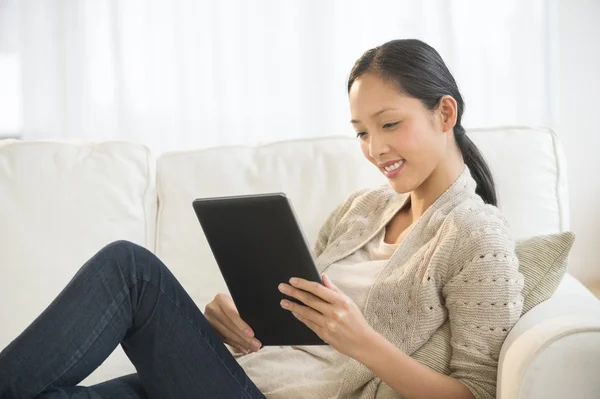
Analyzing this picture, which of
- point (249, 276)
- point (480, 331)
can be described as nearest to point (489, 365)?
point (480, 331)

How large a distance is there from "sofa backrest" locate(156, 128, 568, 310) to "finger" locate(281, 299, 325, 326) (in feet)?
1.87

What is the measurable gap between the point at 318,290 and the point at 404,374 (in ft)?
0.65

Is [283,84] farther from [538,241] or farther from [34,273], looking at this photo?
[538,241]

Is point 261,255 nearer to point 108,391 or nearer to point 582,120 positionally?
point 108,391

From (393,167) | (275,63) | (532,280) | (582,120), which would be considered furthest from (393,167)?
(582,120)

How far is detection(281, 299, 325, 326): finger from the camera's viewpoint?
1306 mm

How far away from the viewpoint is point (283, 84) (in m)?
3.04

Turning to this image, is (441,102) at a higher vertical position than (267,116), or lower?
higher

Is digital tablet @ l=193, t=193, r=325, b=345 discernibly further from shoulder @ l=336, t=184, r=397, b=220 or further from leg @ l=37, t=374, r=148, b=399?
shoulder @ l=336, t=184, r=397, b=220

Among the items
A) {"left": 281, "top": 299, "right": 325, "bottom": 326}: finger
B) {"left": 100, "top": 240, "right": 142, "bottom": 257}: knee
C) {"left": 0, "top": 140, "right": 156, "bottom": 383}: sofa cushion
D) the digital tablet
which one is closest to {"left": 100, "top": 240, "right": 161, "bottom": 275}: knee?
{"left": 100, "top": 240, "right": 142, "bottom": 257}: knee

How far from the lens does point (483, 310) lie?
1311 millimetres

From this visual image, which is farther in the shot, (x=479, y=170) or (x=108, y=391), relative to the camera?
(x=479, y=170)

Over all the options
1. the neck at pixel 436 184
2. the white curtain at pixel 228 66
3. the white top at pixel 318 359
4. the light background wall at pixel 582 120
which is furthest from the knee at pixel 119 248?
the light background wall at pixel 582 120

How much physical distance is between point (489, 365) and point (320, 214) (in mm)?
704
